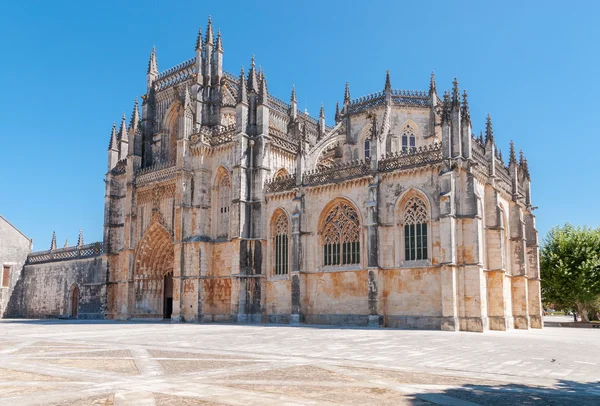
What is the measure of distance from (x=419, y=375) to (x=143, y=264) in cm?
3298

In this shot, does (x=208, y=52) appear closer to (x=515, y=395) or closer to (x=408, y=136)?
(x=408, y=136)

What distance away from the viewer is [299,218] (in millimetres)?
30812

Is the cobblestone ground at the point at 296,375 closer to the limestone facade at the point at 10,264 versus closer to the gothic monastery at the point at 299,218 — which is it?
the gothic monastery at the point at 299,218

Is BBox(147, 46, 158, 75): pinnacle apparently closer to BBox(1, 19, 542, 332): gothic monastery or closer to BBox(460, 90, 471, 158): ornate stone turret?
BBox(1, 19, 542, 332): gothic monastery

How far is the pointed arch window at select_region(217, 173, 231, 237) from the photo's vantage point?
1385 inches

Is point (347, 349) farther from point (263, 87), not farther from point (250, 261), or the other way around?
point (263, 87)

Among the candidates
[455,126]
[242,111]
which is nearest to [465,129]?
[455,126]

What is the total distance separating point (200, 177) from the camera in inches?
1411

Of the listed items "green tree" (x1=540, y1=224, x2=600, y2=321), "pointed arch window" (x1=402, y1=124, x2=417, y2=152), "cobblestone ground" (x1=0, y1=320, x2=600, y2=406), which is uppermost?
"pointed arch window" (x1=402, y1=124, x2=417, y2=152)

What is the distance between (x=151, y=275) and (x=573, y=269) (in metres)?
29.8

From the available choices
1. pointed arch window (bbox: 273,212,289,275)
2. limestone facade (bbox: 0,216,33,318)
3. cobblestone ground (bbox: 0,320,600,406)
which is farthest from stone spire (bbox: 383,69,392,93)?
limestone facade (bbox: 0,216,33,318)

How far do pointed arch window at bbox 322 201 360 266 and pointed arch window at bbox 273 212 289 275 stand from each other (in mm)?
2860

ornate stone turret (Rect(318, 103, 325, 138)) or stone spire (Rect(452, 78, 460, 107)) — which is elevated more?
ornate stone turret (Rect(318, 103, 325, 138))

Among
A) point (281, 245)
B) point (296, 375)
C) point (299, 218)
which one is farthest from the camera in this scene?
point (281, 245)
